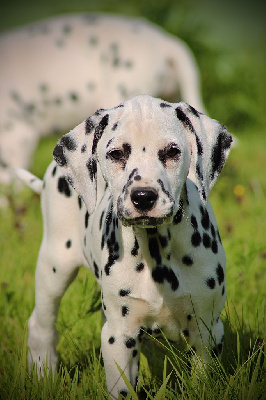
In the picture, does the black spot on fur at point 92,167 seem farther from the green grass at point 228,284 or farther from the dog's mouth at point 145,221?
the green grass at point 228,284

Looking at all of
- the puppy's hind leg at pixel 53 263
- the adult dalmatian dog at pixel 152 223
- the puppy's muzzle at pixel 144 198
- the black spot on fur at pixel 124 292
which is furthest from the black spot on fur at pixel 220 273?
the puppy's hind leg at pixel 53 263

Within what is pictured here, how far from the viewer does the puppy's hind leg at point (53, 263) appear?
410 centimetres

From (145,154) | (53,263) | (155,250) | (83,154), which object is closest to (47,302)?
(53,263)

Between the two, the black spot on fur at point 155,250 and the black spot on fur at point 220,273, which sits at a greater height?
the black spot on fur at point 155,250

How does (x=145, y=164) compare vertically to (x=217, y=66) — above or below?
below

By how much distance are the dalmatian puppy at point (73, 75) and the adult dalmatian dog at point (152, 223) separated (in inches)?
151

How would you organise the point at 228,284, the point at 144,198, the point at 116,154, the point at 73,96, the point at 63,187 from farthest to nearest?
the point at 73,96
the point at 228,284
the point at 63,187
the point at 116,154
the point at 144,198

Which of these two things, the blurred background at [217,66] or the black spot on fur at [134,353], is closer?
the black spot on fur at [134,353]

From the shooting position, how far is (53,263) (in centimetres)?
415

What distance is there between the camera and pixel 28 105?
24.4 feet

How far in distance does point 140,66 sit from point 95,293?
11.7ft

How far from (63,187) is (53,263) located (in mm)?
514

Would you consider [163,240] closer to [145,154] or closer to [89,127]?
[145,154]

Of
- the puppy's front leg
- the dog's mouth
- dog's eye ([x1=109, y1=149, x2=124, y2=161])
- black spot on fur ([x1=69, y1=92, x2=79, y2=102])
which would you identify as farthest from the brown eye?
black spot on fur ([x1=69, y1=92, x2=79, y2=102])
